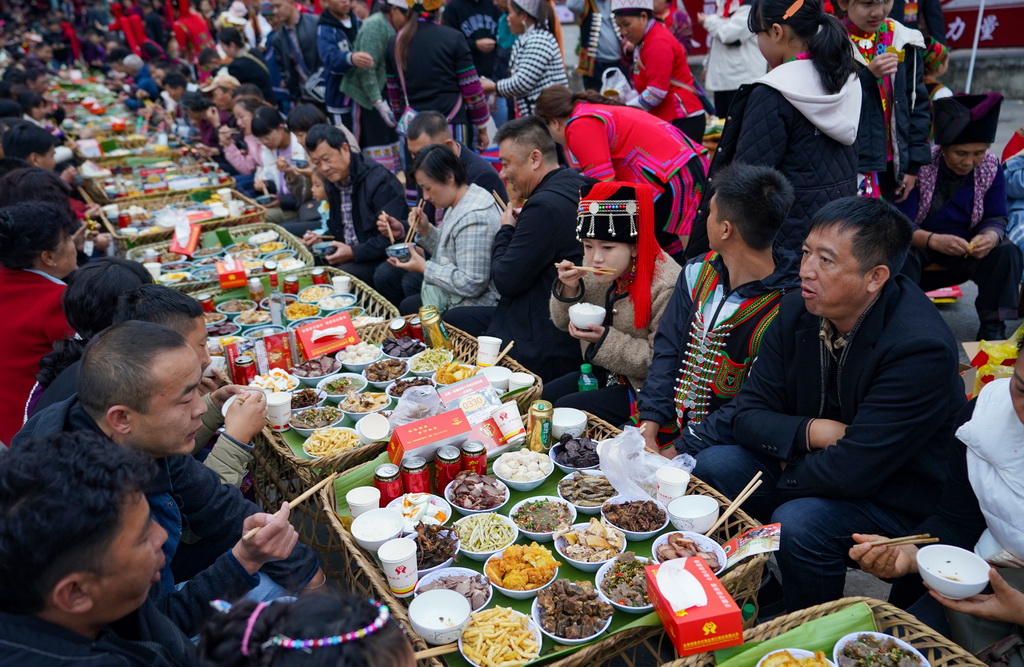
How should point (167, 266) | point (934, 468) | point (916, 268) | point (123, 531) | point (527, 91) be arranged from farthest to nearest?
point (527, 91) < point (167, 266) < point (916, 268) < point (934, 468) < point (123, 531)

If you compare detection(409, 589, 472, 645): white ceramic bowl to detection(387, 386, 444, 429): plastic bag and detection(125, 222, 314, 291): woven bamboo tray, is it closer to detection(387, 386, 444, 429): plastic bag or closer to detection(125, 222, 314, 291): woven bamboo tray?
detection(387, 386, 444, 429): plastic bag

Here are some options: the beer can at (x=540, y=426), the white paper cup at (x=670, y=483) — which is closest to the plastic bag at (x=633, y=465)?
the white paper cup at (x=670, y=483)

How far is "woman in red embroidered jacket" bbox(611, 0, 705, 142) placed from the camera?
554 centimetres

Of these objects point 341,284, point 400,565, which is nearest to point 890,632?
point 400,565

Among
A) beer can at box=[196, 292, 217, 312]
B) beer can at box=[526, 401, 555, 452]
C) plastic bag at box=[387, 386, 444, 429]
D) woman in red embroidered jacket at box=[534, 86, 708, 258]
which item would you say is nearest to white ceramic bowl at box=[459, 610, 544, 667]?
beer can at box=[526, 401, 555, 452]

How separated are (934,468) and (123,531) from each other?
2384 mm

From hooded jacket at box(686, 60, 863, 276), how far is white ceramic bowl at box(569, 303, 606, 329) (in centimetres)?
81

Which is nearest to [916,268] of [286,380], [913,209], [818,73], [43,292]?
[913,209]

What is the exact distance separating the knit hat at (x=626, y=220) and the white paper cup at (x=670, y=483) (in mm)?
1062

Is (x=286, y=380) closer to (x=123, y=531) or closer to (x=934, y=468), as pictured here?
(x=123, y=531)

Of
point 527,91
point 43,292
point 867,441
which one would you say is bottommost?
point 867,441

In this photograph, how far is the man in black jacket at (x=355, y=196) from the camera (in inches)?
189

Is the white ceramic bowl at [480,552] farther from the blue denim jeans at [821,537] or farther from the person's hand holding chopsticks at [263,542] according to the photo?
the blue denim jeans at [821,537]

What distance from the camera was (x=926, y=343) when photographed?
2.18m
